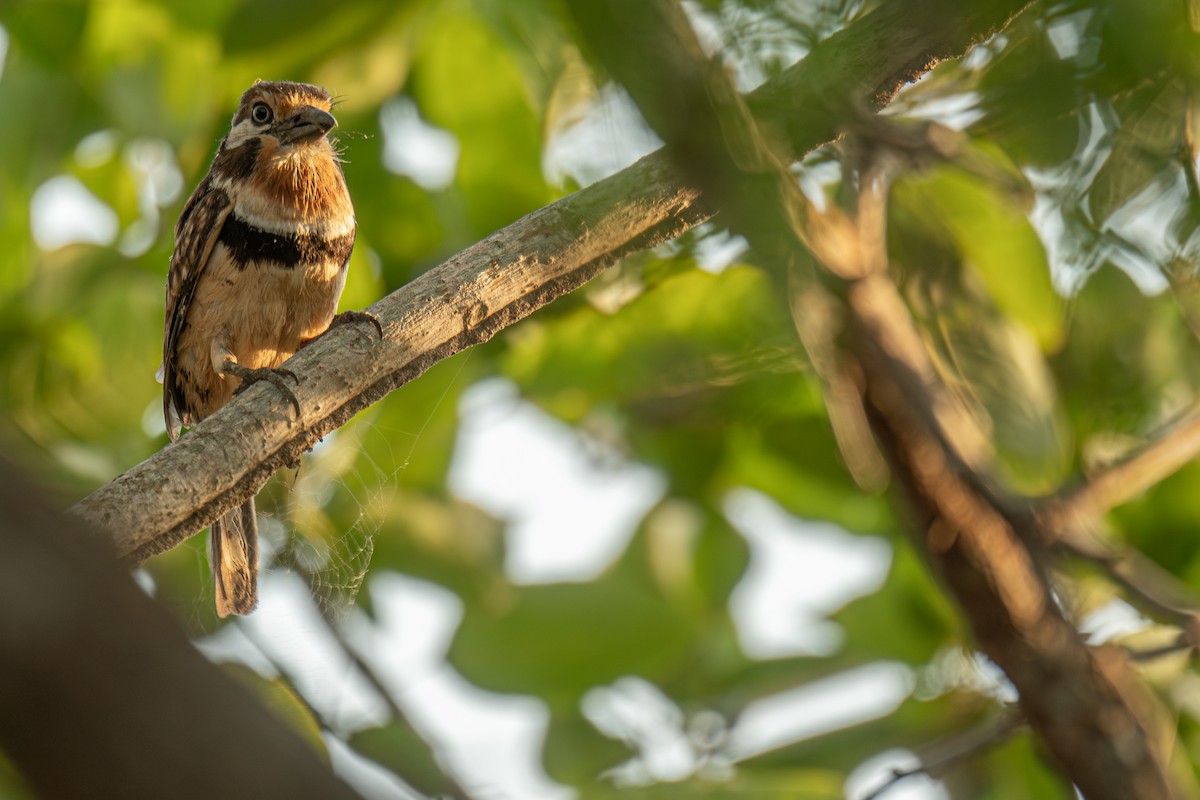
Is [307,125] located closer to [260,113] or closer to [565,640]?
[260,113]

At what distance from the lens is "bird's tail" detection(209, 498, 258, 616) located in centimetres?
309

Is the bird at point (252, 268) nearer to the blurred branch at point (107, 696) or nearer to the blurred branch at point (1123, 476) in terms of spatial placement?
the blurred branch at point (1123, 476)

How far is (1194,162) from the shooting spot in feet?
4.23

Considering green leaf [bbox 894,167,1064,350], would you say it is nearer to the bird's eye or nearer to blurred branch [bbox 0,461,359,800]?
the bird's eye

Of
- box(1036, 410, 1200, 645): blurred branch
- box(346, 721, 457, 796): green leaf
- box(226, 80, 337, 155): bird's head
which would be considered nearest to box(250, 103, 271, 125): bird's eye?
box(226, 80, 337, 155): bird's head

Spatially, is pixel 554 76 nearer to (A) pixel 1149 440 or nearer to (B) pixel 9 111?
(B) pixel 9 111

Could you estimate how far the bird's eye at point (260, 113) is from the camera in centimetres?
363

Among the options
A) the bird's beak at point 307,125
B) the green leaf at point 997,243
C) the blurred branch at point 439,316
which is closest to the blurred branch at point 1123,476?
the green leaf at point 997,243

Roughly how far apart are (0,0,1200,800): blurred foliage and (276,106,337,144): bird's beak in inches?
3.1

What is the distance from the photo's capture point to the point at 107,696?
708 mm

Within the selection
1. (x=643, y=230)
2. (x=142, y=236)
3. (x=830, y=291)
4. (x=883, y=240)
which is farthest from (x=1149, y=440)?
(x=142, y=236)

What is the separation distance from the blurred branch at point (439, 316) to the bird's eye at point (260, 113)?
171 centimetres

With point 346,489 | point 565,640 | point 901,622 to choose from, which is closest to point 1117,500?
point 901,622

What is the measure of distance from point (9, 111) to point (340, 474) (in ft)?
4.05
